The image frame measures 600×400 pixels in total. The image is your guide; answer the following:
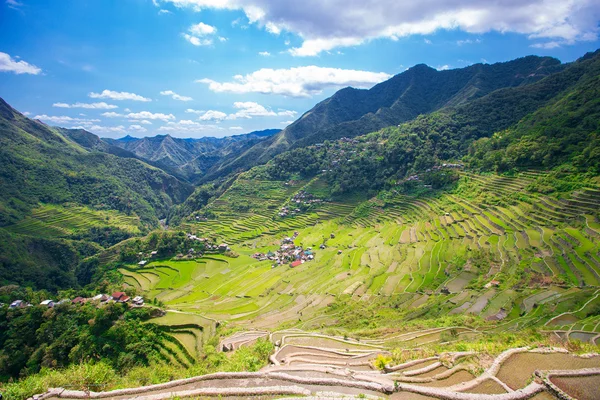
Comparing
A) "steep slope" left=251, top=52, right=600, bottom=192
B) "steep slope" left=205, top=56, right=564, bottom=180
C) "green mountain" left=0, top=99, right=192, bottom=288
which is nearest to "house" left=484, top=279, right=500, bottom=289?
"steep slope" left=251, top=52, right=600, bottom=192

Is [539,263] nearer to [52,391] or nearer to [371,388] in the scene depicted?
[371,388]

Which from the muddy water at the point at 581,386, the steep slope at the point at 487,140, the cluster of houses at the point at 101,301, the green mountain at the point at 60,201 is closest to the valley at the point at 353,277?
the muddy water at the point at 581,386

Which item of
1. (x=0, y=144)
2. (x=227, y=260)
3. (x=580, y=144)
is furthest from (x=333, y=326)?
(x=0, y=144)

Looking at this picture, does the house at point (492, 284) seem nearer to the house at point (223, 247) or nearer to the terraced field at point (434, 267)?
the terraced field at point (434, 267)

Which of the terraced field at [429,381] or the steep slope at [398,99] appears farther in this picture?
the steep slope at [398,99]

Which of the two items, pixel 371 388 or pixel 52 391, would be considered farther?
pixel 52 391

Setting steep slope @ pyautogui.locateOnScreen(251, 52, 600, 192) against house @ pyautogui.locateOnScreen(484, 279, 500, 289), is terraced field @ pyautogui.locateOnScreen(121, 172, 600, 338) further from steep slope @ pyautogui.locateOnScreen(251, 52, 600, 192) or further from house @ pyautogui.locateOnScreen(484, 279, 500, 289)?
steep slope @ pyautogui.locateOnScreen(251, 52, 600, 192)
